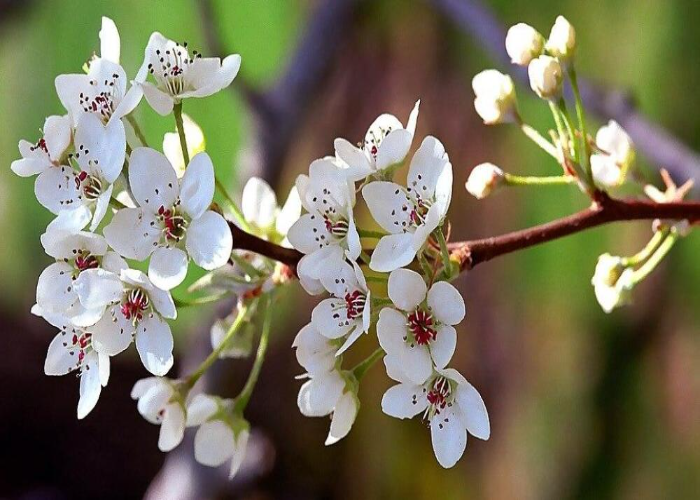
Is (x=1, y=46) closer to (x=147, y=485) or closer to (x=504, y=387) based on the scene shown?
(x=147, y=485)

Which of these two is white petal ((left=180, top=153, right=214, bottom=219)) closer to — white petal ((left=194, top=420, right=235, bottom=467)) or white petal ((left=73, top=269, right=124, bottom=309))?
white petal ((left=73, top=269, right=124, bottom=309))

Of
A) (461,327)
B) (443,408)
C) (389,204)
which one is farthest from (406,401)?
(461,327)

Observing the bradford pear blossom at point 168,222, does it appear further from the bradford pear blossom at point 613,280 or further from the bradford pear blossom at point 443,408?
the bradford pear blossom at point 613,280

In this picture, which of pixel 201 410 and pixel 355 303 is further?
pixel 201 410

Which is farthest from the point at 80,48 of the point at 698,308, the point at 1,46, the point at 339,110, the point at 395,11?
the point at 698,308

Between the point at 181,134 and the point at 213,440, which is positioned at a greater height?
the point at 181,134

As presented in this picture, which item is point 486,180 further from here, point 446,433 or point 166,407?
point 166,407

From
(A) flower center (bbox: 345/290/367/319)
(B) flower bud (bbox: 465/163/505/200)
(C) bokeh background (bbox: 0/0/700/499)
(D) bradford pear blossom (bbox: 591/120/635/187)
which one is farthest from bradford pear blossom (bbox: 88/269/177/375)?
(C) bokeh background (bbox: 0/0/700/499)

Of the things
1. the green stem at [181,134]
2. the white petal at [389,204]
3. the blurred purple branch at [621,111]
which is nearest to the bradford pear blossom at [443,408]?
the white petal at [389,204]
